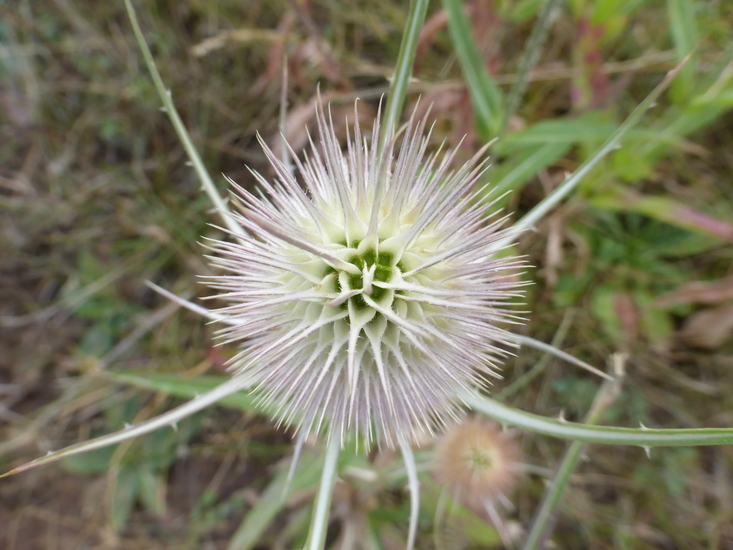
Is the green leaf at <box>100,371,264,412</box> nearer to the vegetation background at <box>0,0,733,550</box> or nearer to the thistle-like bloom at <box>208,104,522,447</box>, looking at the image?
the vegetation background at <box>0,0,733,550</box>

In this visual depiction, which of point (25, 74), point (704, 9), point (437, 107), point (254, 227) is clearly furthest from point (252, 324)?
point (25, 74)

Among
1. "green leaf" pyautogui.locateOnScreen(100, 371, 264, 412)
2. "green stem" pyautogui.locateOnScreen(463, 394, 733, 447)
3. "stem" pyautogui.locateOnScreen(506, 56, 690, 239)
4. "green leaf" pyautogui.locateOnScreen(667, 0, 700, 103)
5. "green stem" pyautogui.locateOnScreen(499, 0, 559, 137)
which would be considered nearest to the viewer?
"green stem" pyautogui.locateOnScreen(463, 394, 733, 447)

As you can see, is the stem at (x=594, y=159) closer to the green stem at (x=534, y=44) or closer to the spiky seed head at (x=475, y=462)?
the green stem at (x=534, y=44)

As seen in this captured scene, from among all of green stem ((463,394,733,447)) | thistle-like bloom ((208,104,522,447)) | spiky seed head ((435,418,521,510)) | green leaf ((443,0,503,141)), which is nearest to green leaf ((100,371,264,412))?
thistle-like bloom ((208,104,522,447))

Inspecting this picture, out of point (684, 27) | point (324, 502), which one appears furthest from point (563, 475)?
point (684, 27)

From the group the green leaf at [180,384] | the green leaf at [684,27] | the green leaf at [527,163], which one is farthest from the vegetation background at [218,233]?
the green leaf at [180,384]

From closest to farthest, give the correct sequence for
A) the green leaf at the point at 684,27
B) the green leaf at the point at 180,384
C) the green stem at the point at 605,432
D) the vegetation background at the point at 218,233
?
the green stem at the point at 605,432 → the green leaf at the point at 180,384 → the green leaf at the point at 684,27 → the vegetation background at the point at 218,233
